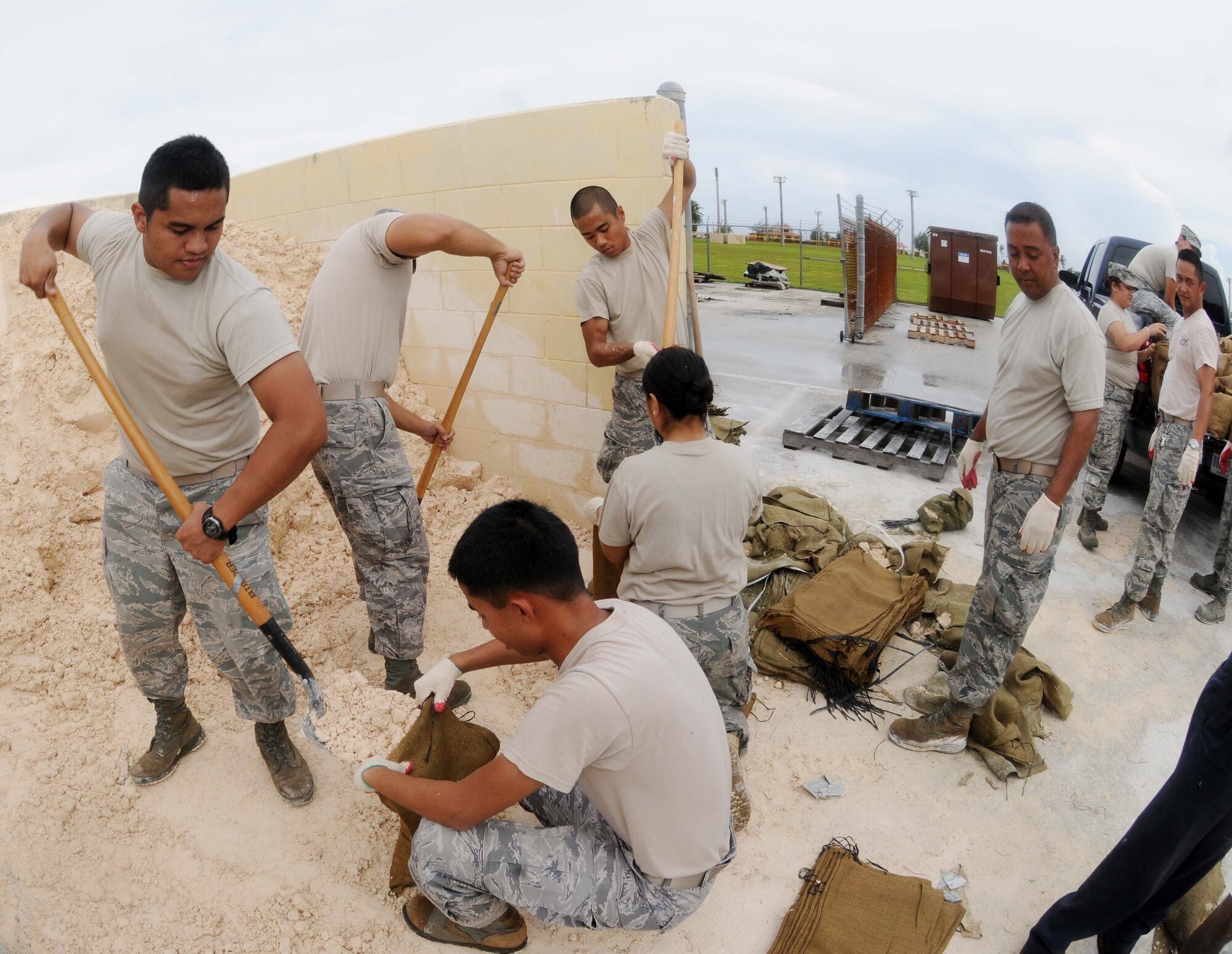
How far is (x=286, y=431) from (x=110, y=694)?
1779mm

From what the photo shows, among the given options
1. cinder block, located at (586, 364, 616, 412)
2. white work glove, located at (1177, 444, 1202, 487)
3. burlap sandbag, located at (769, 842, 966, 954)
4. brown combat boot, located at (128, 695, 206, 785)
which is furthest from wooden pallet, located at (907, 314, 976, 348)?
brown combat boot, located at (128, 695, 206, 785)

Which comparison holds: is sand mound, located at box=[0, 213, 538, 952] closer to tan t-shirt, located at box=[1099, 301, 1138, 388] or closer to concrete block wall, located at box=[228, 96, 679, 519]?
concrete block wall, located at box=[228, 96, 679, 519]

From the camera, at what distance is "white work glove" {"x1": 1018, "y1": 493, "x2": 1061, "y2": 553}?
8.13 feet

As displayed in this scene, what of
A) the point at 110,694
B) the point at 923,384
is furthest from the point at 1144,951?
the point at 923,384

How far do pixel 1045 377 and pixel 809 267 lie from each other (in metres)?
23.9

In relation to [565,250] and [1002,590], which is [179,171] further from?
[1002,590]

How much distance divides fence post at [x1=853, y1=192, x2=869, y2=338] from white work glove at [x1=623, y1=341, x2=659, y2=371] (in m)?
8.35

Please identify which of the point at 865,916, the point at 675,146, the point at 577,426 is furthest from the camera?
the point at 577,426

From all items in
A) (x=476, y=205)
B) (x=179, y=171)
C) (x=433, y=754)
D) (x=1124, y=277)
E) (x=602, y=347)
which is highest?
(x=179, y=171)

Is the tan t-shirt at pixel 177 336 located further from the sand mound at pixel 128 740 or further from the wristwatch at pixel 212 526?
the sand mound at pixel 128 740

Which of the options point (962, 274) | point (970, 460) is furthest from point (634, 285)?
point (962, 274)

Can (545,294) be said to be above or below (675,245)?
below

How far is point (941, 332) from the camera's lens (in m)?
11.9

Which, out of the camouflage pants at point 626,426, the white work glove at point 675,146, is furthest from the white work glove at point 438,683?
the white work glove at point 675,146
